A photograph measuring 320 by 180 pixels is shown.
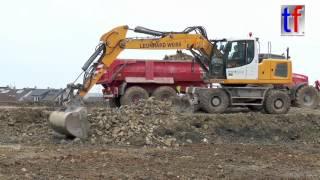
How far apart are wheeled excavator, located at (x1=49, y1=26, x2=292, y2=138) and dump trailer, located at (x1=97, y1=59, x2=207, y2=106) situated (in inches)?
134

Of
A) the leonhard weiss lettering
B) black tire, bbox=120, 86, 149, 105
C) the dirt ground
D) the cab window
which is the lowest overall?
the dirt ground

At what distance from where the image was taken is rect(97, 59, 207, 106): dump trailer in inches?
953

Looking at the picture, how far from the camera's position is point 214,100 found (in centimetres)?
2038

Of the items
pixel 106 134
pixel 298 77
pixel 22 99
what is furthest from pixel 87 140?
pixel 22 99

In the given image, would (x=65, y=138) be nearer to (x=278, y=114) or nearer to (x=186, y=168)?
(x=186, y=168)

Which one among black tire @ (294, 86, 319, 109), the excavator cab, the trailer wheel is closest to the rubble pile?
the excavator cab

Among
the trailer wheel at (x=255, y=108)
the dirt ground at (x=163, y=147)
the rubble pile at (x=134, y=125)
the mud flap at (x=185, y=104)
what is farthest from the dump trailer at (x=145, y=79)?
the rubble pile at (x=134, y=125)

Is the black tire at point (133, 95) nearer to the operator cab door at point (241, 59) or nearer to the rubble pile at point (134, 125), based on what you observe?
the operator cab door at point (241, 59)

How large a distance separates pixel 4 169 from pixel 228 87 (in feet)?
37.4

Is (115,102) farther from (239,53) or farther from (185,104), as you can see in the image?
(239,53)

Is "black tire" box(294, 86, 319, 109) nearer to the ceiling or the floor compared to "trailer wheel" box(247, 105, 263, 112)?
nearer to the ceiling

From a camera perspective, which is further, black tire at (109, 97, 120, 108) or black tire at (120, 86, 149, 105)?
black tire at (109, 97, 120, 108)

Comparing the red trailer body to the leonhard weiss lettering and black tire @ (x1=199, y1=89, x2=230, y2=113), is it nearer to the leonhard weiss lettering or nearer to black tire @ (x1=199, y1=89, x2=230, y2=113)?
the leonhard weiss lettering

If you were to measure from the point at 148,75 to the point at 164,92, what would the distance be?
40.5 inches
